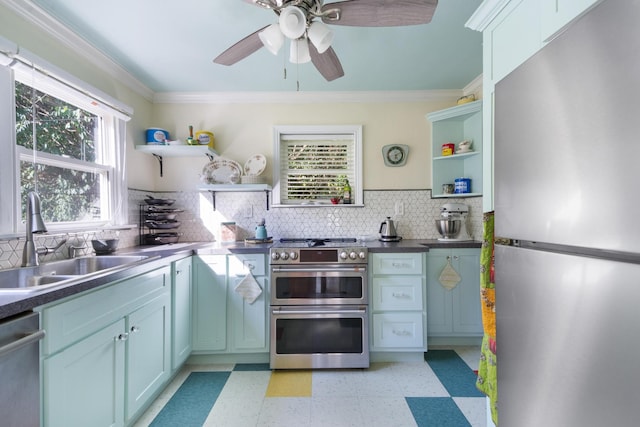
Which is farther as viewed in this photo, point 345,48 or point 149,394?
point 345,48

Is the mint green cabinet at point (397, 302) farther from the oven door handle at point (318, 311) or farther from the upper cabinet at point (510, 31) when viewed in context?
the upper cabinet at point (510, 31)

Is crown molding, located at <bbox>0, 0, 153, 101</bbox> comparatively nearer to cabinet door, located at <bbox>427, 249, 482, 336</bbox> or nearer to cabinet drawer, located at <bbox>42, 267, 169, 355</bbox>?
cabinet drawer, located at <bbox>42, 267, 169, 355</bbox>

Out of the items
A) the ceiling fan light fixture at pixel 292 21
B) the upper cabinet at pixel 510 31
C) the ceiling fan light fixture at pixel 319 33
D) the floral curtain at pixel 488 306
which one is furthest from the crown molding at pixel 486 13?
the floral curtain at pixel 488 306

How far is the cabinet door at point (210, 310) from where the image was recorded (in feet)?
7.89

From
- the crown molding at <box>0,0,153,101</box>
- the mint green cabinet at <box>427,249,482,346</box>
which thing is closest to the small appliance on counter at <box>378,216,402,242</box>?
the mint green cabinet at <box>427,249,482,346</box>

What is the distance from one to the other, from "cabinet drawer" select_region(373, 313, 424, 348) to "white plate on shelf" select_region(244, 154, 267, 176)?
1.83 metres

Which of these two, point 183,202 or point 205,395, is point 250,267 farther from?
point 183,202

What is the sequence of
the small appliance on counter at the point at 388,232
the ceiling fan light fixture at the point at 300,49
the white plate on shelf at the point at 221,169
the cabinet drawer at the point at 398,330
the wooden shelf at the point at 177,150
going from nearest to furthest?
1. the ceiling fan light fixture at the point at 300,49
2. the cabinet drawer at the point at 398,330
3. the wooden shelf at the point at 177,150
4. the small appliance on counter at the point at 388,232
5. the white plate on shelf at the point at 221,169

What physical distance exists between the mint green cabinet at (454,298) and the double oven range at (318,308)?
710 mm

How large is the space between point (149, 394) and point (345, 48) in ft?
9.02

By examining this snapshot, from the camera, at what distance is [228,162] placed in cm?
304

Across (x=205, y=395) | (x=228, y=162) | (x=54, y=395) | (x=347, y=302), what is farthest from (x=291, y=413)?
(x=228, y=162)

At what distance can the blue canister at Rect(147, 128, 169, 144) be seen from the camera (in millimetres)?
2785

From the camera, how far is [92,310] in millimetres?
1334
